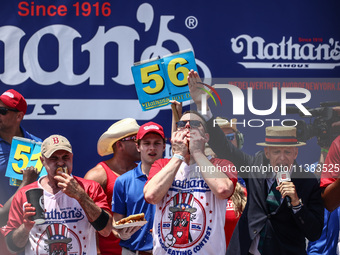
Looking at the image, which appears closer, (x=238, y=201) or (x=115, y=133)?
(x=238, y=201)

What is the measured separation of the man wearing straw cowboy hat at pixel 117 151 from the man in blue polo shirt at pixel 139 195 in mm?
369

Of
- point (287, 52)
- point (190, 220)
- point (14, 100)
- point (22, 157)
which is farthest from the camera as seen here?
point (287, 52)

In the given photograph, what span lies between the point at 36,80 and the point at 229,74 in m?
1.69

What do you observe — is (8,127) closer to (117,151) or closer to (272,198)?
(117,151)

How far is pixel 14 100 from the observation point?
5270 millimetres

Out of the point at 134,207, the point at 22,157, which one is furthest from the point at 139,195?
the point at 22,157

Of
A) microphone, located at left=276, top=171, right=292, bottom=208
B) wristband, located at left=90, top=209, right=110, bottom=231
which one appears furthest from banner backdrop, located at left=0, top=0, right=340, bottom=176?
microphone, located at left=276, top=171, right=292, bottom=208

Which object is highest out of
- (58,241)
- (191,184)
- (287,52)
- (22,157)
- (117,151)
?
(287,52)

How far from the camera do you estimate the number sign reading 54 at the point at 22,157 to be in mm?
4867

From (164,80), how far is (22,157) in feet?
4.14

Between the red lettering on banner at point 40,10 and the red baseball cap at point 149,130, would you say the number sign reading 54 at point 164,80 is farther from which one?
the red lettering on banner at point 40,10

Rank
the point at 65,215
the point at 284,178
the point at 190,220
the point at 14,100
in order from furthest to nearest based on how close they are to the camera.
A: 1. the point at 14,100
2. the point at 65,215
3. the point at 190,220
4. the point at 284,178

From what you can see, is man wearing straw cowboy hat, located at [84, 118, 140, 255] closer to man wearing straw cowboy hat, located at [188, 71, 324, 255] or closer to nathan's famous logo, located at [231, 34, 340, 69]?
nathan's famous logo, located at [231, 34, 340, 69]

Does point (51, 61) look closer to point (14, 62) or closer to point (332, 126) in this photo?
point (14, 62)
